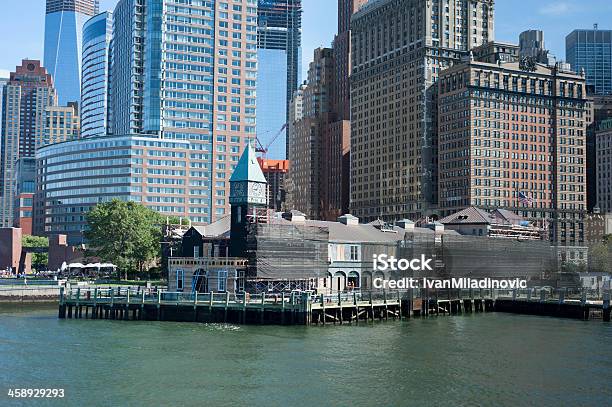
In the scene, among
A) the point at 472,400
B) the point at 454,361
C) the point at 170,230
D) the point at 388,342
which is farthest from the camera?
the point at 170,230

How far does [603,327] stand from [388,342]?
31.0m

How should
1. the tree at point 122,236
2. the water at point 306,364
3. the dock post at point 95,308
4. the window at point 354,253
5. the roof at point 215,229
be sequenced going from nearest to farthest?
the water at point 306,364, the dock post at point 95,308, the roof at point 215,229, the window at point 354,253, the tree at point 122,236

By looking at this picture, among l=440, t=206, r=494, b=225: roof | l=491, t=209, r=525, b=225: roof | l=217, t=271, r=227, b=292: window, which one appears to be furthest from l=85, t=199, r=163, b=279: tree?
l=491, t=209, r=525, b=225: roof

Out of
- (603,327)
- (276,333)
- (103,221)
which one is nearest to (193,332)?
(276,333)

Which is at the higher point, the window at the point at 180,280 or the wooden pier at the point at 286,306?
the window at the point at 180,280

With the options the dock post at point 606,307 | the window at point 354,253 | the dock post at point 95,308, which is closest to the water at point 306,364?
the dock post at point 95,308

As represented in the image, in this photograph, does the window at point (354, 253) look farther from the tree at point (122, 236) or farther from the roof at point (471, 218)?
the tree at point (122, 236)

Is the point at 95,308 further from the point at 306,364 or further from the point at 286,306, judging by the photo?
the point at 306,364

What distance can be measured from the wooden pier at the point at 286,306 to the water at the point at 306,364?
3071 mm

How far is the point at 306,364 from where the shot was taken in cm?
6762

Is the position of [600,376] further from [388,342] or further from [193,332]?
[193,332]

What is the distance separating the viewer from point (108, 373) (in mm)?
63812

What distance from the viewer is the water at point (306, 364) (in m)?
57.1

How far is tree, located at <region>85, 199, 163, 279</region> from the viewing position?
154250 millimetres
